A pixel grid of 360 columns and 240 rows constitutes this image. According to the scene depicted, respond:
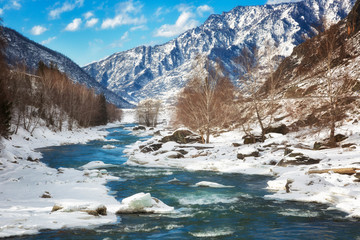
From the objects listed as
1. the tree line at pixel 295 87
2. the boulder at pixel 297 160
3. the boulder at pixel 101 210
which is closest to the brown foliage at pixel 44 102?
the tree line at pixel 295 87

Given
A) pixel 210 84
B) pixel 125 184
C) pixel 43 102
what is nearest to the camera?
pixel 125 184

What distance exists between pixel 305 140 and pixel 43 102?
48860 mm

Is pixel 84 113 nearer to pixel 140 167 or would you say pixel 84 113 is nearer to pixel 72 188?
pixel 140 167

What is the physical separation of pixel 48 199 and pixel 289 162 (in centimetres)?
1364

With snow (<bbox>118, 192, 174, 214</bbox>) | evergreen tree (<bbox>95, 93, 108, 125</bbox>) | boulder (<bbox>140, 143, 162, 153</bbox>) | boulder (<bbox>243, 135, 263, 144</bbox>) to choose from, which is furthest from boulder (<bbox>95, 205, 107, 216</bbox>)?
evergreen tree (<bbox>95, 93, 108, 125</bbox>)

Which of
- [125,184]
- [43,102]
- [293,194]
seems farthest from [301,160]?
[43,102]

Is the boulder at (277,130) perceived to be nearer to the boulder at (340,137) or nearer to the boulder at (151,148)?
the boulder at (340,137)

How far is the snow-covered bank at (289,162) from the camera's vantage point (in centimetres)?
1088

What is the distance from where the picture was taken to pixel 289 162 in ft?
54.9

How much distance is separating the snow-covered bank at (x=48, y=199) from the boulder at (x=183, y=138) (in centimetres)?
1469

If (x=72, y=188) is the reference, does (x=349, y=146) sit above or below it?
above

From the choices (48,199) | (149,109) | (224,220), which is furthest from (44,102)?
(224,220)

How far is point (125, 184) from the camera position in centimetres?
1527

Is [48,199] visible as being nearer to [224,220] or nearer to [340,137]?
[224,220]
